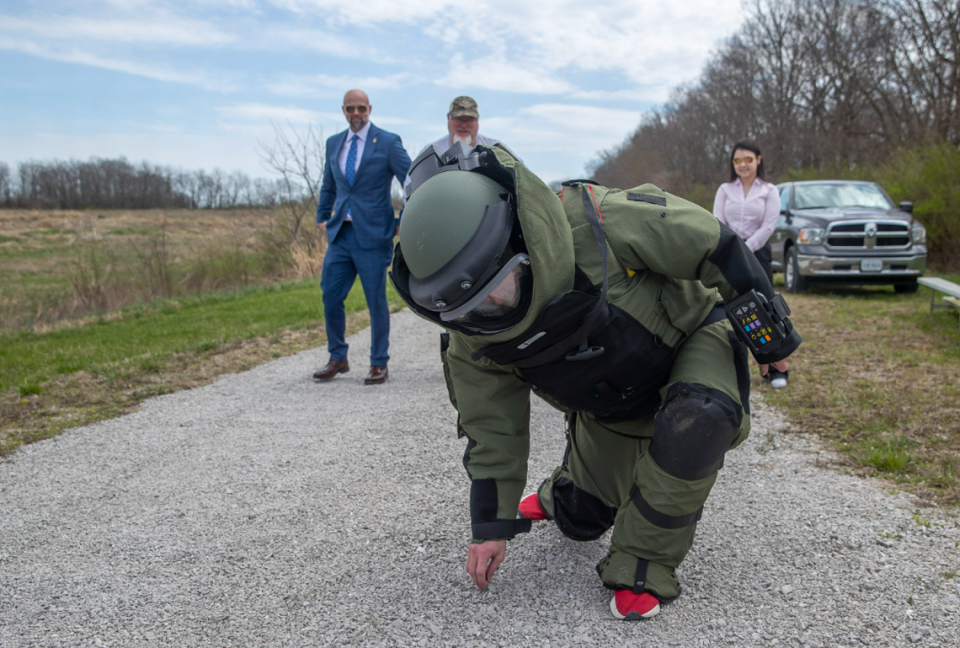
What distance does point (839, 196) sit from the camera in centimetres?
1121

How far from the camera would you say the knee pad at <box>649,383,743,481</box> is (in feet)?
6.99

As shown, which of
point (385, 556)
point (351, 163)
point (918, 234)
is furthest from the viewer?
point (918, 234)

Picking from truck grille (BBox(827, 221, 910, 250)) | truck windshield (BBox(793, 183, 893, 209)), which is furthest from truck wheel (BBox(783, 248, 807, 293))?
truck windshield (BBox(793, 183, 893, 209))

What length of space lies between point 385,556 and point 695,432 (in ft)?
4.28

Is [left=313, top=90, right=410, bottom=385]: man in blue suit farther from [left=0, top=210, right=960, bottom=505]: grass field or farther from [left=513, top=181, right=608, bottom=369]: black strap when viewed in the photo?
[left=513, top=181, right=608, bottom=369]: black strap

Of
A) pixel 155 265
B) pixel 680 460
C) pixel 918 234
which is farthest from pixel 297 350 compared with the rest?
pixel 918 234

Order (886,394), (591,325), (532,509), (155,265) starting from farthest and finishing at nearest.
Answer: (155,265) → (886,394) → (532,509) → (591,325)

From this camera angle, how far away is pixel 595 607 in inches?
91.5

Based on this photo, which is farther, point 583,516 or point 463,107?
point 463,107

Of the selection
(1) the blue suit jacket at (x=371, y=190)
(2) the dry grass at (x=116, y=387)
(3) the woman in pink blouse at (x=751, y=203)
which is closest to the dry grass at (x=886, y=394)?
(3) the woman in pink blouse at (x=751, y=203)

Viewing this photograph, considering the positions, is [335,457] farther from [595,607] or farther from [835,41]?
[835,41]

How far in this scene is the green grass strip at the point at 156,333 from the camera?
627 cm

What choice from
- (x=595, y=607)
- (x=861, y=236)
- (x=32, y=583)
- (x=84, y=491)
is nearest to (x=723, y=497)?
(x=595, y=607)

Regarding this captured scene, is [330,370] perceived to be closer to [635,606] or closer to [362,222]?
[362,222]
